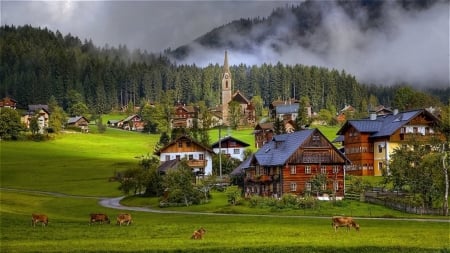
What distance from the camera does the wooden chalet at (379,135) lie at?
3787 inches

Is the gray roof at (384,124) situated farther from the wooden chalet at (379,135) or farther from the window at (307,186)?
the window at (307,186)

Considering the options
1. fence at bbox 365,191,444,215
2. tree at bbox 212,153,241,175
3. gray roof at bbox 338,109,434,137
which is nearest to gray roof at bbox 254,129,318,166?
fence at bbox 365,191,444,215

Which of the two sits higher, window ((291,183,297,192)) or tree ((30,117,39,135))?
tree ((30,117,39,135))

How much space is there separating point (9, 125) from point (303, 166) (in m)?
106

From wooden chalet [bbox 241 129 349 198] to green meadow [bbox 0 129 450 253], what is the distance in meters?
7.97

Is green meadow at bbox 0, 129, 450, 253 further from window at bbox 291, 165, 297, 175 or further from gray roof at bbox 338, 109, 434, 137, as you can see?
gray roof at bbox 338, 109, 434, 137

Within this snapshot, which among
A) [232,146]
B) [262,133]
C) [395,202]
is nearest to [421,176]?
[395,202]

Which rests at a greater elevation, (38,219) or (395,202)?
(395,202)

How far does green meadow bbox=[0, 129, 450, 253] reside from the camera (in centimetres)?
3188

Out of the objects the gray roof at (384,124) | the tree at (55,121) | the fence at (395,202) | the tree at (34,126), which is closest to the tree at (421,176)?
the fence at (395,202)

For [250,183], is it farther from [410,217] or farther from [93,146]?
[93,146]

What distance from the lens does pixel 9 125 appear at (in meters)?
162

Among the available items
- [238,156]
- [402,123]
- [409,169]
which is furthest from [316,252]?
[238,156]

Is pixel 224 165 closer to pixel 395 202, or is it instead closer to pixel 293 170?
pixel 293 170
